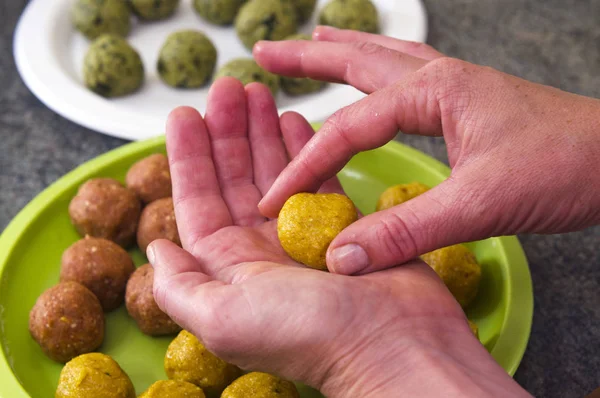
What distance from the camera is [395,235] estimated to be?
97 cm

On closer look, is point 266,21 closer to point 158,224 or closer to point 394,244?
point 158,224

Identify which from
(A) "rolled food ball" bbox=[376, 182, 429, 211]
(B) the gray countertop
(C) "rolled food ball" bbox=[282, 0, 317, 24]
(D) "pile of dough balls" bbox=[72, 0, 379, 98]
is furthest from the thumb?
(C) "rolled food ball" bbox=[282, 0, 317, 24]

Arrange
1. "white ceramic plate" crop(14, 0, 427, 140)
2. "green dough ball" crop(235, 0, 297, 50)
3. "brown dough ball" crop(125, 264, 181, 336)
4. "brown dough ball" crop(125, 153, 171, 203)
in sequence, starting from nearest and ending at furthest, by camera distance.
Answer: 1. "brown dough ball" crop(125, 264, 181, 336)
2. "brown dough ball" crop(125, 153, 171, 203)
3. "white ceramic plate" crop(14, 0, 427, 140)
4. "green dough ball" crop(235, 0, 297, 50)

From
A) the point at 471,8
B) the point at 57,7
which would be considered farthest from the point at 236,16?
the point at 471,8

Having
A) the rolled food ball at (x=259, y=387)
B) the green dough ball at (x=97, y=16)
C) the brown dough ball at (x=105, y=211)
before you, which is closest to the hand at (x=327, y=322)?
the rolled food ball at (x=259, y=387)

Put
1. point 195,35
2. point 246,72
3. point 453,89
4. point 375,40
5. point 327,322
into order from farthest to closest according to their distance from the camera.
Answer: point 195,35, point 246,72, point 375,40, point 453,89, point 327,322

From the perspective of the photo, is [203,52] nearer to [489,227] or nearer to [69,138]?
[69,138]

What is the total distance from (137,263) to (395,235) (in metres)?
0.76

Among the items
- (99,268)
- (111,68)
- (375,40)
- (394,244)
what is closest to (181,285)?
(394,244)

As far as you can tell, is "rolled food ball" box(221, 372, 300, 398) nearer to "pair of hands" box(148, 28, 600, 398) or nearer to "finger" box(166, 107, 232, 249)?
"pair of hands" box(148, 28, 600, 398)

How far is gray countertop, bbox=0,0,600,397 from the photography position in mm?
1355

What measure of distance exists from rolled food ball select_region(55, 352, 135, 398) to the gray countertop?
0.66 m

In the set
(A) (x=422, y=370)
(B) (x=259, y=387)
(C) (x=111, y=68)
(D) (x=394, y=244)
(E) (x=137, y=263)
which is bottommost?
(E) (x=137, y=263)

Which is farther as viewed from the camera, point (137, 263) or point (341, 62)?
point (137, 263)
